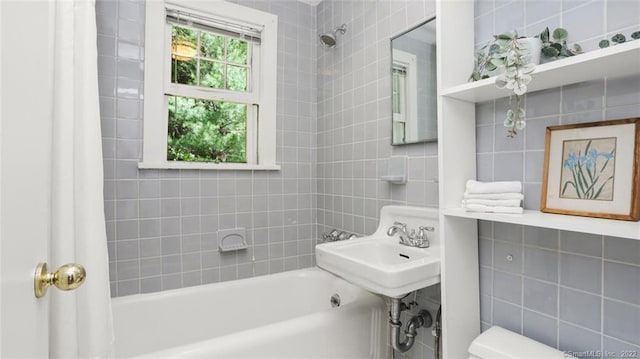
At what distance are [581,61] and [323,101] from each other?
174 cm

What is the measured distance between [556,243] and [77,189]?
64.4 inches

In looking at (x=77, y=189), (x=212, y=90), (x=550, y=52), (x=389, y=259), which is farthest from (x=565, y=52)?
(x=212, y=90)

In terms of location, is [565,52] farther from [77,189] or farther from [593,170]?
[77,189]

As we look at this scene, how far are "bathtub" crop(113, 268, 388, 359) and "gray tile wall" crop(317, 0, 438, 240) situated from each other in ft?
1.68

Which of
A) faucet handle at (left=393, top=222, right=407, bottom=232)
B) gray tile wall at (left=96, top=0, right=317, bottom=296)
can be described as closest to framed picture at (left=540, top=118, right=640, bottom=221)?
faucet handle at (left=393, top=222, right=407, bottom=232)

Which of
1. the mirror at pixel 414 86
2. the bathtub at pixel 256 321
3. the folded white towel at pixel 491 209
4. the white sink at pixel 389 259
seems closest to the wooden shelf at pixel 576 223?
the folded white towel at pixel 491 209

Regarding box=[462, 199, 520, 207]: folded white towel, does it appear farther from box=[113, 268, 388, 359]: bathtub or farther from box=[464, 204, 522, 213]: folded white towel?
box=[113, 268, 388, 359]: bathtub

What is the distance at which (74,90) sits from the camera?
41.7 inches

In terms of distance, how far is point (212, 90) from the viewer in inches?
84.0

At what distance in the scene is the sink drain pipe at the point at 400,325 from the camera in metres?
1.35

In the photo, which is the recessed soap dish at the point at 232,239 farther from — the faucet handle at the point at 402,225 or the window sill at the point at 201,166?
the faucet handle at the point at 402,225

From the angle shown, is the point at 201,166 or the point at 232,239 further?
the point at 232,239

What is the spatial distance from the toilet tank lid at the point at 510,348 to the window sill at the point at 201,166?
5.38 feet

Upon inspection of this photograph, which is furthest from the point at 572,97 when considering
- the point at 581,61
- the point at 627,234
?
the point at 627,234
